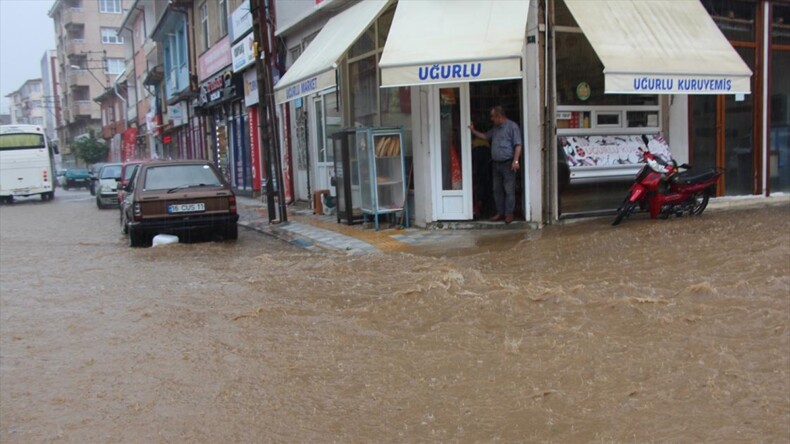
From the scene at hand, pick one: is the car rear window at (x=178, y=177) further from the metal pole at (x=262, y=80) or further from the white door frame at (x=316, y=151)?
the white door frame at (x=316, y=151)

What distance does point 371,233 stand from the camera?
36.2 feet

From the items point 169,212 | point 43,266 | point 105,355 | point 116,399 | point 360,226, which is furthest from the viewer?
point 360,226

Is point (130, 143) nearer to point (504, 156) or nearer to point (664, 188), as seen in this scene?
point (504, 156)

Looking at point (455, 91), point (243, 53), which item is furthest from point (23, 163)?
point (455, 91)

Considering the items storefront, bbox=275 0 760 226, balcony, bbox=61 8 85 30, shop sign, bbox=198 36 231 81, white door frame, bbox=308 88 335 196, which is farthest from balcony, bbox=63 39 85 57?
storefront, bbox=275 0 760 226

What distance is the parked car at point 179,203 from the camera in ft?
36.7

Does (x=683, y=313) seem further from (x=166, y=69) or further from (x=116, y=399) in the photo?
(x=166, y=69)

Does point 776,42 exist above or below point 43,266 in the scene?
above

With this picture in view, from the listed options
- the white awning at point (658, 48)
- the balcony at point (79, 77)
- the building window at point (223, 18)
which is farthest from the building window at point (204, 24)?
the balcony at point (79, 77)

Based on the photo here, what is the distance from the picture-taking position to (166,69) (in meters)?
35.9

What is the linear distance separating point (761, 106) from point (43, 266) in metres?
12.0

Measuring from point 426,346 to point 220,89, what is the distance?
69.2 ft

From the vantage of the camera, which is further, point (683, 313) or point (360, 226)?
point (360, 226)

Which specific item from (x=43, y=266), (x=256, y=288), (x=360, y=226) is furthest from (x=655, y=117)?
(x=43, y=266)
